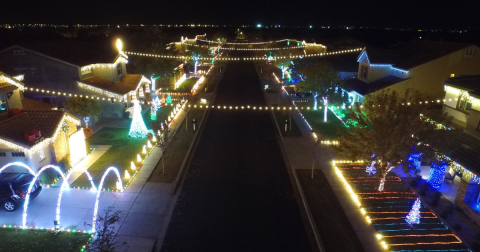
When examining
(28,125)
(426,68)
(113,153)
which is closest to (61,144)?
(28,125)

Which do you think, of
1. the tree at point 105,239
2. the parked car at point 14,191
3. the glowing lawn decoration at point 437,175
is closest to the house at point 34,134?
the parked car at point 14,191

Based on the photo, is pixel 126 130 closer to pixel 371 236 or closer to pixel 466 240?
pixel 371 236

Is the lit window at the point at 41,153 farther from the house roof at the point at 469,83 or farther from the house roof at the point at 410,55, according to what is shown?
the house roof at the point at 410,55

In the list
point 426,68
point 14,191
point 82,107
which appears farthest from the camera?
point 426,68

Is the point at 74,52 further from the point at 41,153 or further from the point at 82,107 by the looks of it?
the point at 41,153

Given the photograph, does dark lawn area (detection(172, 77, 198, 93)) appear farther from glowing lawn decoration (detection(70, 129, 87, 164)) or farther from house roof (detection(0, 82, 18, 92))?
house roof (detection(0, 82, 18, 92))

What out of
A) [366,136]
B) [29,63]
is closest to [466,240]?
[366,136]

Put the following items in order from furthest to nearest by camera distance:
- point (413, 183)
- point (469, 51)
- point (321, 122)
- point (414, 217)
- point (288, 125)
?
point (321, 122) < point (469, 51) < point (288, 125) < point (413, 183) < point (414, 217)
